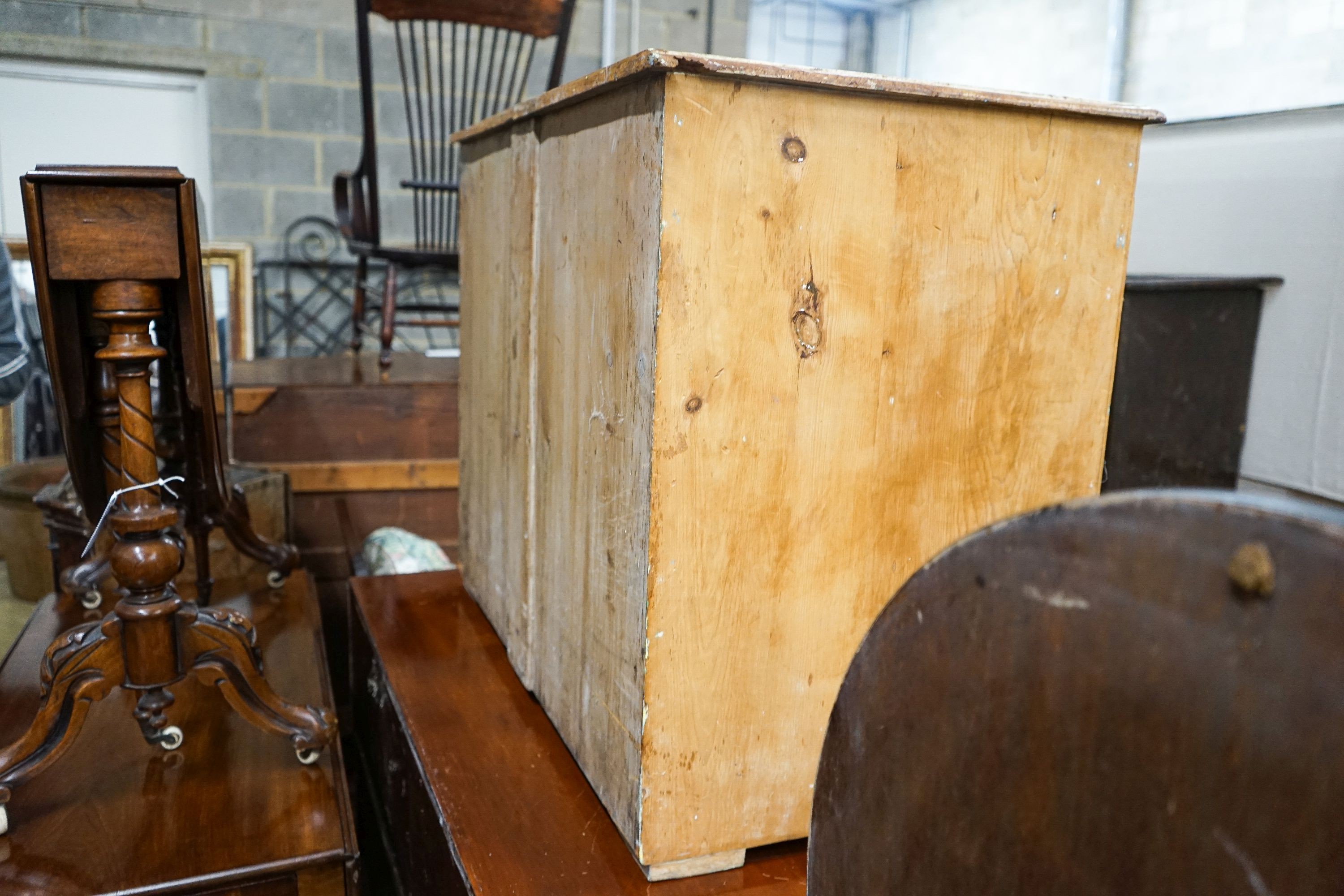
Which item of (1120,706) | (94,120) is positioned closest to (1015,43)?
(94,120)

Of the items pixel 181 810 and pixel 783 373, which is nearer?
pixel 783 373

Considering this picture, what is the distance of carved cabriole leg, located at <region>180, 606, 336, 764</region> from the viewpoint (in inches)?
45.4

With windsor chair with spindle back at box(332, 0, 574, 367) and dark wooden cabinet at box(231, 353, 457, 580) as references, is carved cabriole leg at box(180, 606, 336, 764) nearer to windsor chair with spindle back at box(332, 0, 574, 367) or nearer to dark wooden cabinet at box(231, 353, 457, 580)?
dark wooden cabinet at box(231, 353, 457, 580)

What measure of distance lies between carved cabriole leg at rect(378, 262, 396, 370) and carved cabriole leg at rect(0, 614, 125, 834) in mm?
1595

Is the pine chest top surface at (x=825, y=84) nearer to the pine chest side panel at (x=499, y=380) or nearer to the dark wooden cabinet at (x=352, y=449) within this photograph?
the pine chest side panel at (x=499, y=380)

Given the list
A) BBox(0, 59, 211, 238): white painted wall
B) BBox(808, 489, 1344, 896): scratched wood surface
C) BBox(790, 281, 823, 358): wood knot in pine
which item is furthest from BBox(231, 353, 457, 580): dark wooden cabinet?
BBox(0, 59, 211, 238): white painted wall

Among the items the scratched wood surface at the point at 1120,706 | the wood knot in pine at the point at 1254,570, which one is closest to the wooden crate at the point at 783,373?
the scratched wood surface at the point at 1120,706

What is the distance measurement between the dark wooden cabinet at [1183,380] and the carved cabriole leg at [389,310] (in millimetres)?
1806

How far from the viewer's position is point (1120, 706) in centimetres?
32

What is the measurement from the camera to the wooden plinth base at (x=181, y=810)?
0.99 meters

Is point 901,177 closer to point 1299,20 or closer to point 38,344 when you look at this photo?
point 1299,20

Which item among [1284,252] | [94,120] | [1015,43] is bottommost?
[1284,252]

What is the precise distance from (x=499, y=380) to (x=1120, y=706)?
0.97 meters

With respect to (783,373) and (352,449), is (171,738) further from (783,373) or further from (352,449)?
(352,449)
